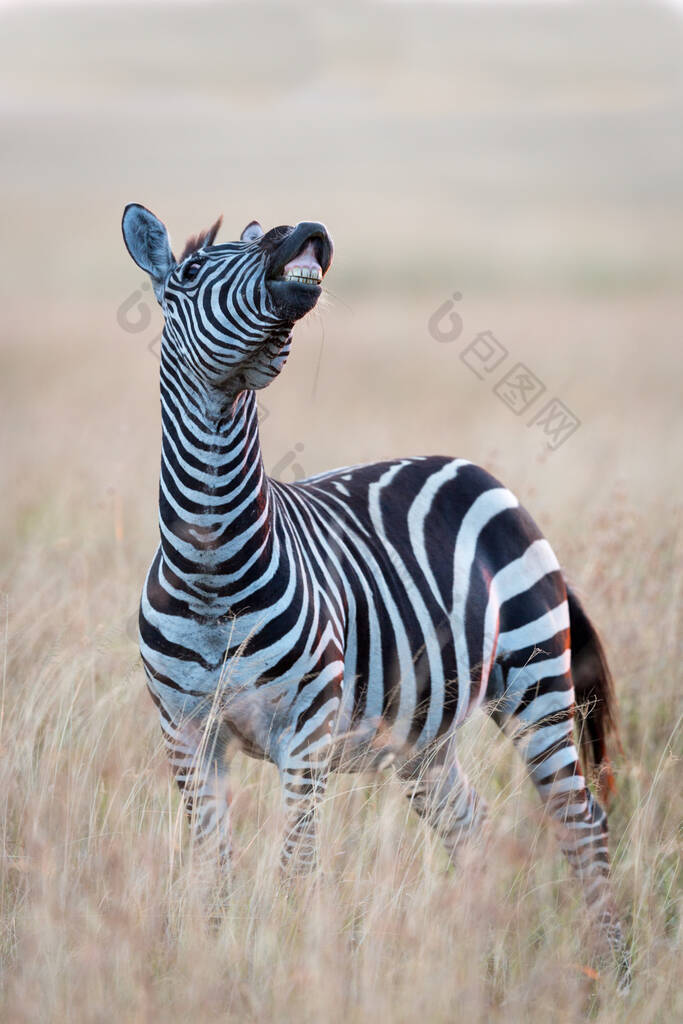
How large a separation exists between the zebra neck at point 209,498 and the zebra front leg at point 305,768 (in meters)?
0.46

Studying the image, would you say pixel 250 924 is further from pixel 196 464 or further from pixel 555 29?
pixel 555 29

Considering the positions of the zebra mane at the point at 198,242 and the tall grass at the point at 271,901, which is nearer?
the tall grass at the point at 271,901

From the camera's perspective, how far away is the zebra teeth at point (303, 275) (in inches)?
118

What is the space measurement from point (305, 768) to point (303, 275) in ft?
5.38

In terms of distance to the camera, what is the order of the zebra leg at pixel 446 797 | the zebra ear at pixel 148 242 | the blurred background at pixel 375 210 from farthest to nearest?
1. the blurred background at pixel 375 210
2. the zebra leg at pixel 446 797
3. the zebra ear at pixel 148 242

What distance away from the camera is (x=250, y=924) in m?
3.16

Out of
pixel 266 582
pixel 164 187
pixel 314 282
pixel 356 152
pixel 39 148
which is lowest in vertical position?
pixel 266 582

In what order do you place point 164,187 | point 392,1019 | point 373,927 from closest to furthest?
1. point 392,1019
2. point 373,927
3. point 164,187

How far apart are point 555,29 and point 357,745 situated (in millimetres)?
91078

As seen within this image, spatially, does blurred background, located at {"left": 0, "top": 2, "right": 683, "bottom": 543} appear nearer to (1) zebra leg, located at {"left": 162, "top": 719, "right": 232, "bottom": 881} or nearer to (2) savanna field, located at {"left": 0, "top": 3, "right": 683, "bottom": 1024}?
(2) savanna field, located at {"left": 0, "top": 3, "right": 683, "bottom": 1024}

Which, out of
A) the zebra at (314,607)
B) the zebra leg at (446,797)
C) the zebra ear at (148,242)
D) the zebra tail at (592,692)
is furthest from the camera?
the zebra tail at (592,692)

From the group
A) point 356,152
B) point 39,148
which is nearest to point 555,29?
point 356,152

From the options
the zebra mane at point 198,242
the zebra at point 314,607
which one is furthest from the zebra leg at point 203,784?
the zebra mane at point 198,242

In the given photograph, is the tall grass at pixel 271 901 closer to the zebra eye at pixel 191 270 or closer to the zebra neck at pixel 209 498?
the zebra neck at pixel 209 498
